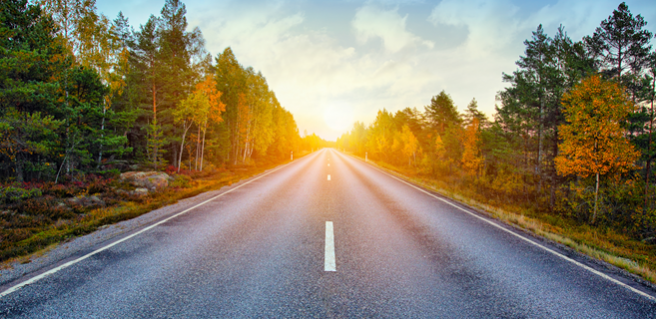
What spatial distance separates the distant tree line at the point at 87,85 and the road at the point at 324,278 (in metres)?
7.99

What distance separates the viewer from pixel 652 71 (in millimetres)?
10898

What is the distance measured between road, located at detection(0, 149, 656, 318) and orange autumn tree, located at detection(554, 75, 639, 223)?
6392mm

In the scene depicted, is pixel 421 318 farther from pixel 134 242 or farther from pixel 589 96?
pixel 589 96

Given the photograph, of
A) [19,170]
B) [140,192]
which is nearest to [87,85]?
[19,170]

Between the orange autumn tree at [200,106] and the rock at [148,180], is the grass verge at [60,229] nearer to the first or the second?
the rock at [148,180]

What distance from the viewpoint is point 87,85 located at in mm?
10477

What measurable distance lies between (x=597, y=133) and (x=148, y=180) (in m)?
19.1

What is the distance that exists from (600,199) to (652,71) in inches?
307

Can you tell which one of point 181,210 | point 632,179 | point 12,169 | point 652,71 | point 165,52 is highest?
point 165,52

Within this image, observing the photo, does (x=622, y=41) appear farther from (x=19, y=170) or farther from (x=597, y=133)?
(x=19, y=170)

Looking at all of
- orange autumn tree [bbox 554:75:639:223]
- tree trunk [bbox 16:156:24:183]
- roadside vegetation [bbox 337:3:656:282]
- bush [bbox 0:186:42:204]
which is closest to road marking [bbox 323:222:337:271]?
roadside vegetation [bbox 337:3:656:282]

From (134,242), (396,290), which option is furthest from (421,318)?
(134,242)

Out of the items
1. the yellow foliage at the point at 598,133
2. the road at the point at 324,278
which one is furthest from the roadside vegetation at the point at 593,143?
the road at the point at 324,278

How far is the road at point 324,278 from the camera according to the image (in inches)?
98.6
